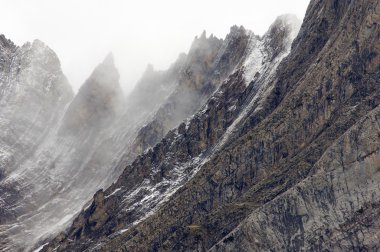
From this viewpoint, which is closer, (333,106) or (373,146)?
(373,146)

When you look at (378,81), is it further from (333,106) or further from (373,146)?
(373,146)

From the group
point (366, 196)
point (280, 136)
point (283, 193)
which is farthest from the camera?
point (280, 136)

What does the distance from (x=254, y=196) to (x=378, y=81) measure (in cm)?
3902

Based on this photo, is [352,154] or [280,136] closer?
[352,154]

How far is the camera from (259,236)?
170 metres

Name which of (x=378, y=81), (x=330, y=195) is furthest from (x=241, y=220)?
(x=378, y=81)

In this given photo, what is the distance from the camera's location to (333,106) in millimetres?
193000

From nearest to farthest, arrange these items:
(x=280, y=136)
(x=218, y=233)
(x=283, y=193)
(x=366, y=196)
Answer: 1. (x=366, y=196)
2. (x=283, y=193)
3. (x=218, y=233)
4. (x=280, y=136)

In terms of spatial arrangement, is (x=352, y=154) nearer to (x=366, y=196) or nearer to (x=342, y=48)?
(x=366, y=196)

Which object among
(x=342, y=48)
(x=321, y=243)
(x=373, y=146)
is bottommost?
(x=321, y=243)

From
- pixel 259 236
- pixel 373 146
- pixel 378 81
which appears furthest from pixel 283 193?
pixel 378 81

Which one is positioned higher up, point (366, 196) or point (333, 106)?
point (333, 106)

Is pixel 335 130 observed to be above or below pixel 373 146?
above

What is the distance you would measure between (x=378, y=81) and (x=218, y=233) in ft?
167
